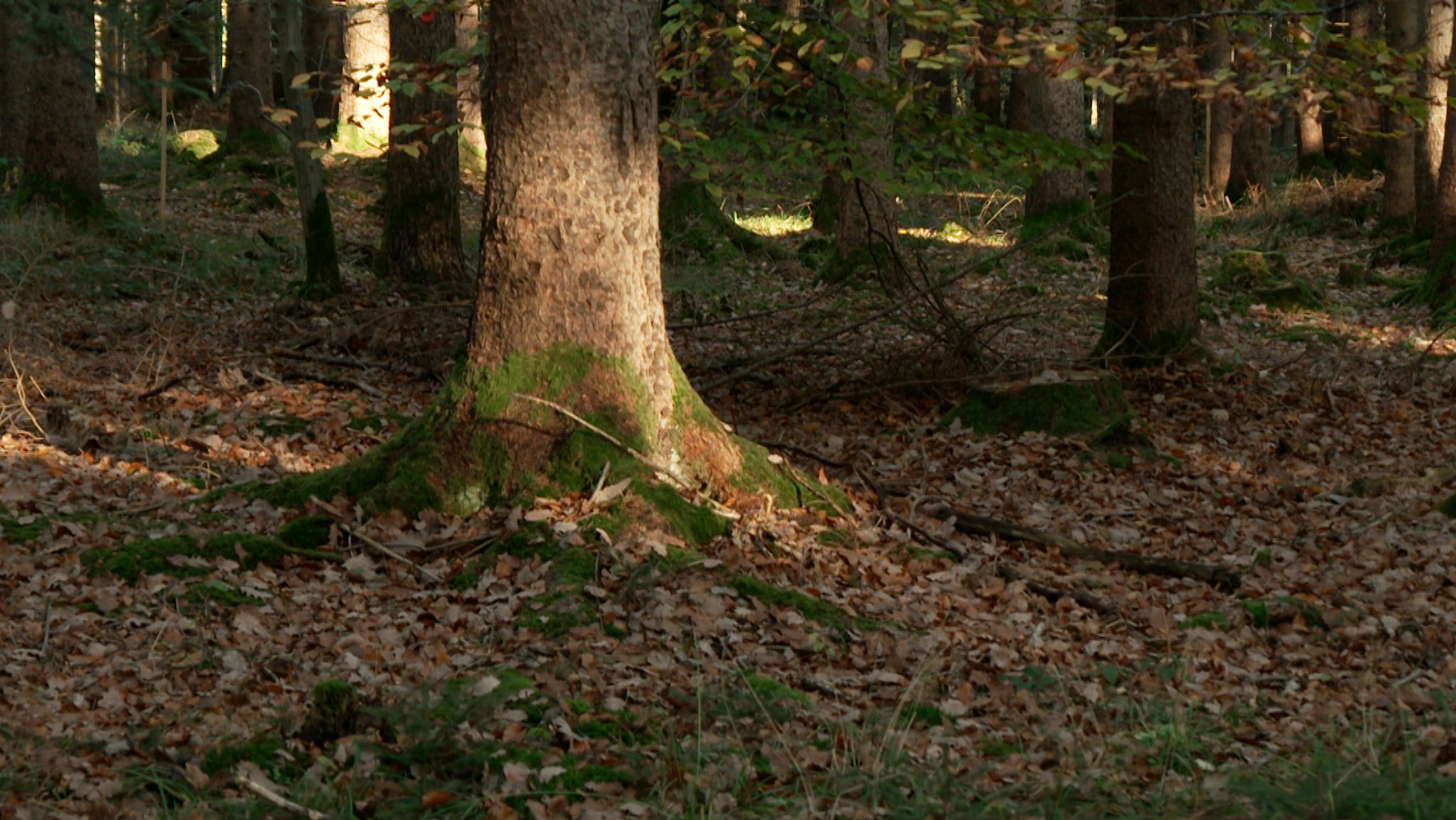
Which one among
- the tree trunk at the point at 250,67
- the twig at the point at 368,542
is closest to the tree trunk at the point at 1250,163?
the tree trunk at the point at 250,67

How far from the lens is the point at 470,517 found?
6.24 meters

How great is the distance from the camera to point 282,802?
3.57 meters

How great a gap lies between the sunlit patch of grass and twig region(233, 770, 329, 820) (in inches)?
625

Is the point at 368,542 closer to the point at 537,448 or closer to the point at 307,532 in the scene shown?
the point at 307,532

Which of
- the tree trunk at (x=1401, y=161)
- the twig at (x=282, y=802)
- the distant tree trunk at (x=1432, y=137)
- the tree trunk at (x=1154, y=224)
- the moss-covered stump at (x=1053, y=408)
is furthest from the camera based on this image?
the tree trunk at (x=1401, y=161)

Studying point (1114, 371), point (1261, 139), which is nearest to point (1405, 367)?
point (1114, 371)

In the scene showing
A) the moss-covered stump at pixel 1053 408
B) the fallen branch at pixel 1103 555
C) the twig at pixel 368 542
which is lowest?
the fallen branch at pixel 1103 555

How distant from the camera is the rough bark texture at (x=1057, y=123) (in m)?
17.6

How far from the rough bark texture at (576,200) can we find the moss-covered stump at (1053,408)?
3.55 m

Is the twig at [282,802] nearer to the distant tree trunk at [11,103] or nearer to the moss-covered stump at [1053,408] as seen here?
the moss-covered stump at [1053,408]

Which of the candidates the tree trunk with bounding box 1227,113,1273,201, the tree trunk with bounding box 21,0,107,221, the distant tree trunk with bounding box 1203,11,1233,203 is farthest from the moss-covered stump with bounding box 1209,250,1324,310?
the tree trunk with bounding box 21,0,107,221

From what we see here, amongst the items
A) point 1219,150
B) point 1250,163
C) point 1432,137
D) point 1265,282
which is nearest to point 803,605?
point 1265,282

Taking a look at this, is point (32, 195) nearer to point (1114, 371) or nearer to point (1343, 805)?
point (1114, 371)

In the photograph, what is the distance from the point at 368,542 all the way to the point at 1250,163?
20.7 m
